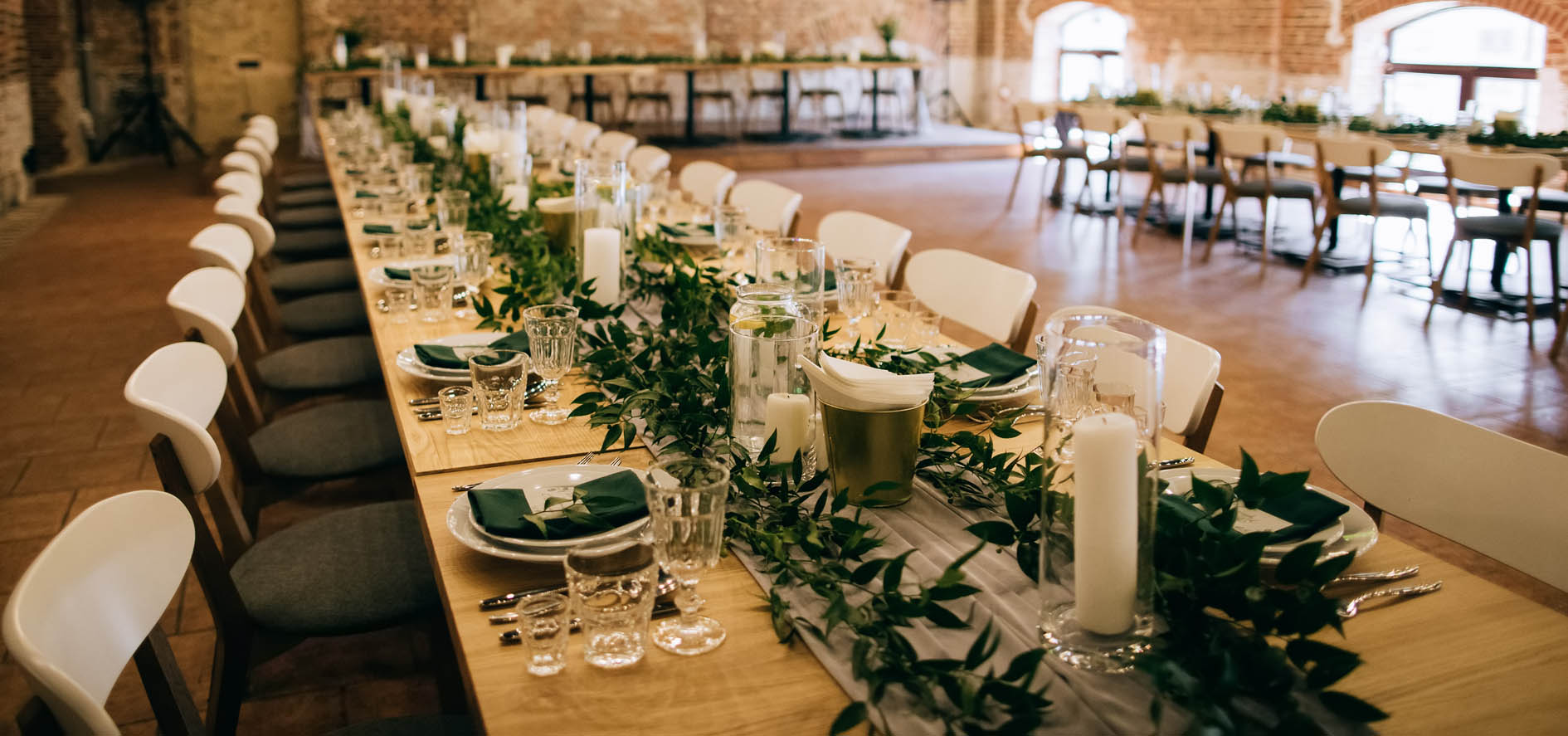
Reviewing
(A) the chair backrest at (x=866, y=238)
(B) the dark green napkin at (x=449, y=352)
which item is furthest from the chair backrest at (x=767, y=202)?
(B) the dark green napkin at (x=449, y=352)

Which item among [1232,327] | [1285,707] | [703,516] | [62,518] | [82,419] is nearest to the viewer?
[1285,707]

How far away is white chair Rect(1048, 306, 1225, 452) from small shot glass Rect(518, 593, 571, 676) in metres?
1.19

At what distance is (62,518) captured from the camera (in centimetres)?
355

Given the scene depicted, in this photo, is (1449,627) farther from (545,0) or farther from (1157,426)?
(545,0)

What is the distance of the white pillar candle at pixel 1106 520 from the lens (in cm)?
118

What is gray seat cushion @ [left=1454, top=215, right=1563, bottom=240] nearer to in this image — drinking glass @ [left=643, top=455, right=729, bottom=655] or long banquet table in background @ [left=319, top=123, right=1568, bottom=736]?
long banquet table in background @ [left=319, top=123, right=1568, bottom=736]

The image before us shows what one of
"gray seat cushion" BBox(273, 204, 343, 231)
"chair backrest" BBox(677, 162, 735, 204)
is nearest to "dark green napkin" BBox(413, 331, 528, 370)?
"chair backrest" BBox(677, 162, 735, 204)

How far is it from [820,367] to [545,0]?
12934mm

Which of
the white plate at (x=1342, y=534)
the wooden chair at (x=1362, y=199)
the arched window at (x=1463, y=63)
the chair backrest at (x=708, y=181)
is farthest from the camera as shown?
the arched window at (x=1463, y=63)

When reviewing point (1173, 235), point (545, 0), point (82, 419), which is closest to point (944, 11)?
point (545, 0)

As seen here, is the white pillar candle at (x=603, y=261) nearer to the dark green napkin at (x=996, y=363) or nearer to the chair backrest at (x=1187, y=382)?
the dark green napkin at (x=996, y=363)

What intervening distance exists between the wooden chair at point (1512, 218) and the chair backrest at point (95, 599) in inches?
228

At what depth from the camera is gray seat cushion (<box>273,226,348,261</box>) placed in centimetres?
548

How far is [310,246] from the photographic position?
18.0 feet
